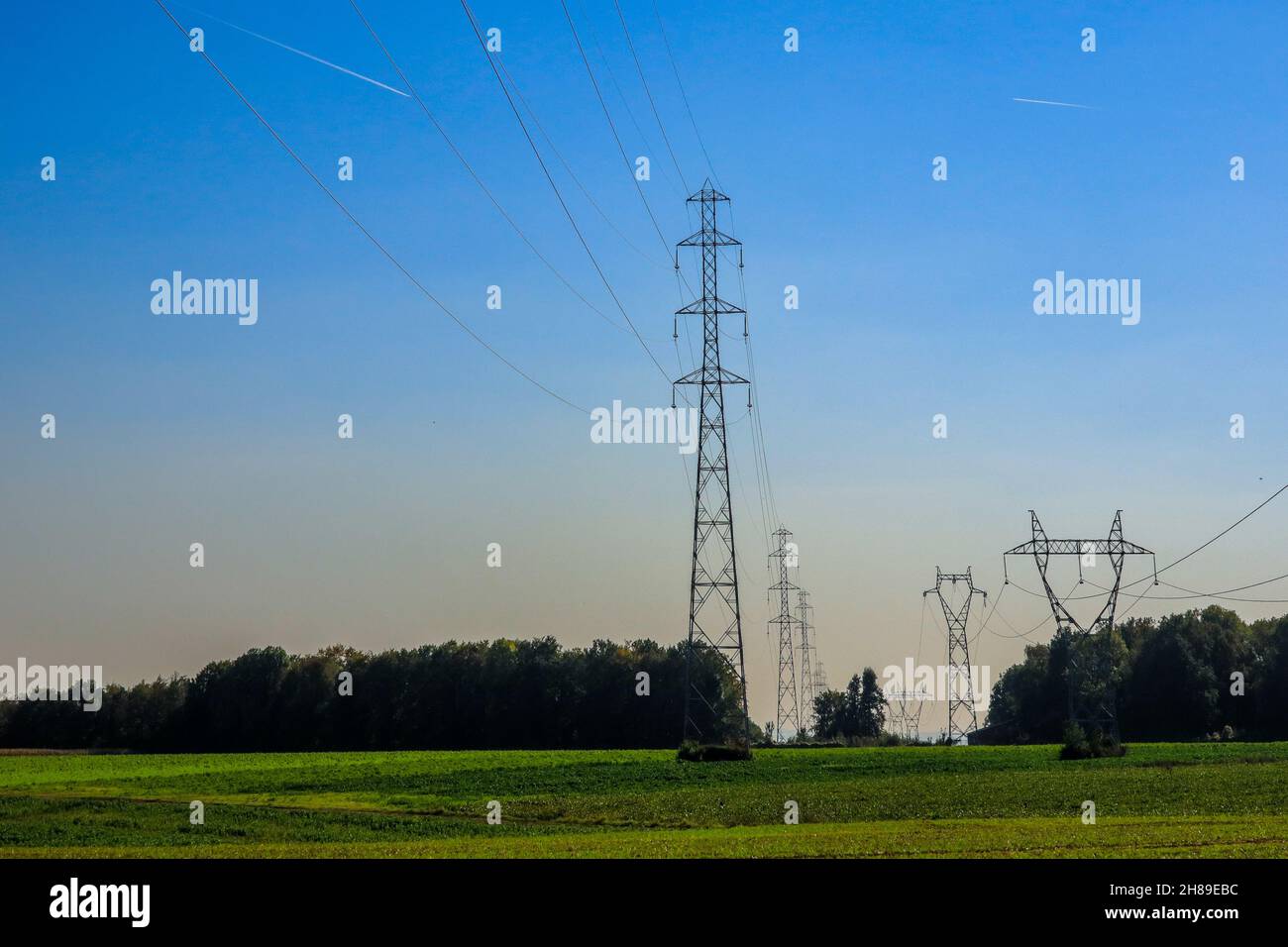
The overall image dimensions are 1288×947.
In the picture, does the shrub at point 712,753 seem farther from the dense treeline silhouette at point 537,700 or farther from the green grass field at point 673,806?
the dense treeline silhouette at point 537,700

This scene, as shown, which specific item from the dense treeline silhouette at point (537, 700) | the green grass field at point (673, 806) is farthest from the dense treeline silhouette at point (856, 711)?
the green grass field at point (673, 806)

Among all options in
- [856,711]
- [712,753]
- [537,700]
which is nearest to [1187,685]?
[856,711]

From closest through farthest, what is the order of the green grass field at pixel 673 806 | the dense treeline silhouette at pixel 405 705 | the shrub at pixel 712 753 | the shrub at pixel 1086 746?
the green grass field at pixel 673 806 → the shrub at pixel 712 753 → the shrub at pixel 1086 746 → the dense treeline silhouette at pixel 405 705

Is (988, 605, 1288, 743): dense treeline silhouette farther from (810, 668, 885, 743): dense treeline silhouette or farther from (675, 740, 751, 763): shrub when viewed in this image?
(675, 740, 751, 763): shrub

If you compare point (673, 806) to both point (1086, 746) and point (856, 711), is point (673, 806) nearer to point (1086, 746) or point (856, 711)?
point (1086, 746)

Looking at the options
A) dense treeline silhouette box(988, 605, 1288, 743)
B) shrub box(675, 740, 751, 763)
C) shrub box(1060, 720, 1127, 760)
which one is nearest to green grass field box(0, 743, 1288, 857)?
shrub box(675, 740, 751, 763)
